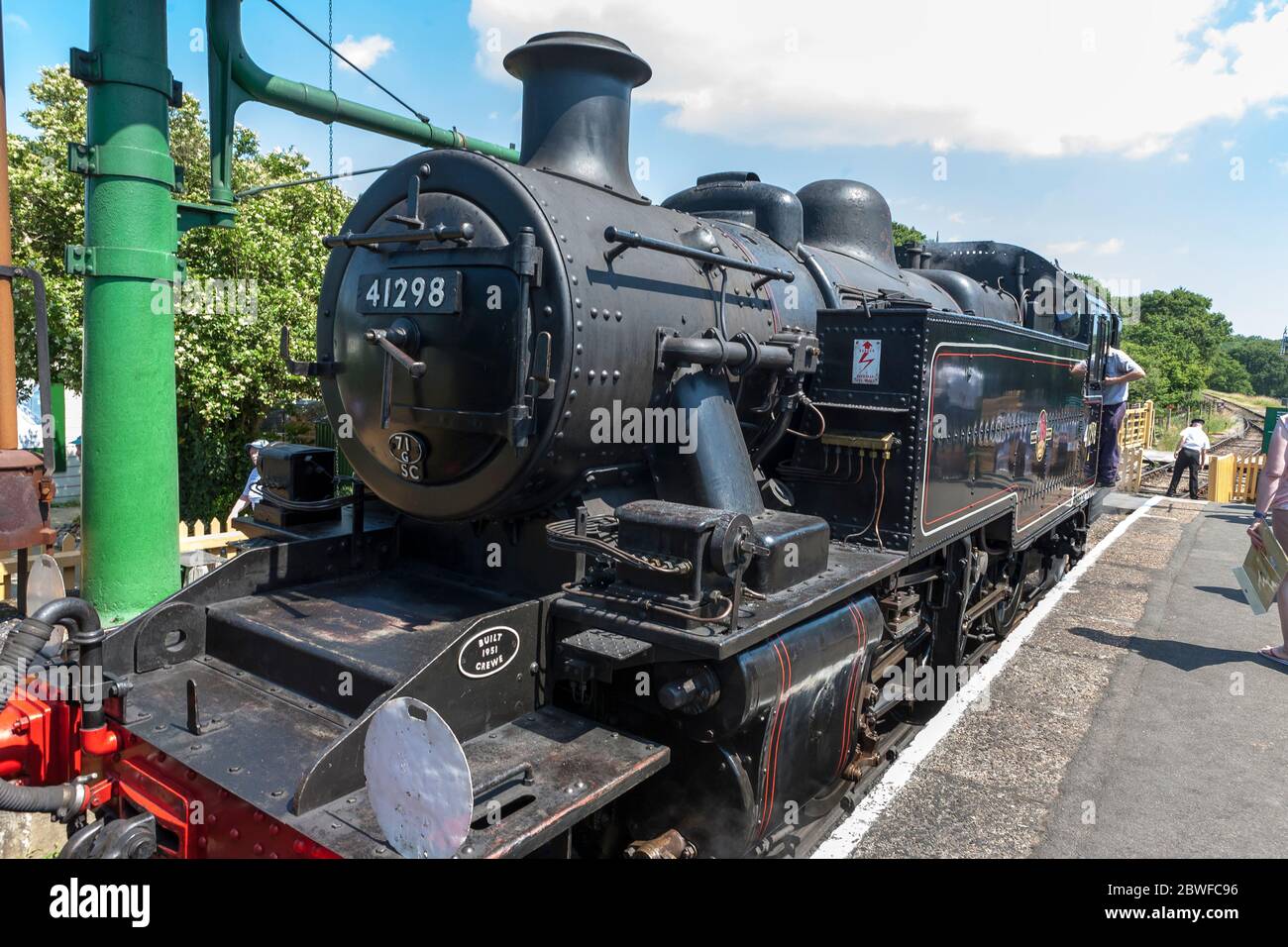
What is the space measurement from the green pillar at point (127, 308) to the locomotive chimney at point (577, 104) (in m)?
3.34

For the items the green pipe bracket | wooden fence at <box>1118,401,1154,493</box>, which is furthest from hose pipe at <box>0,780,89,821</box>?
wooden fence at <box>1118,401,1154,493</box>

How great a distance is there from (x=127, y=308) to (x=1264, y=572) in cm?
A: 820

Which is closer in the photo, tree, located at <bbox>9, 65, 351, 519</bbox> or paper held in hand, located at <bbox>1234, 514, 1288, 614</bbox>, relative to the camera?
paper held in hand, located at <bbox>1234, 514, 1288, 614</bbox>

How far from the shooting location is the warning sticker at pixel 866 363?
4.27 meters

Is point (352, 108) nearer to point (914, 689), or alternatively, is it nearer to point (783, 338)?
point (783, 338)

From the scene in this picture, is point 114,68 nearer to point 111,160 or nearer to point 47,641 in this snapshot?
point 111,160

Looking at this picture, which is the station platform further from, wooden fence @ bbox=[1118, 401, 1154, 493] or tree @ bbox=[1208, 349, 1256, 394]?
tree @ bbox=[1208, 349, 1256, 394]

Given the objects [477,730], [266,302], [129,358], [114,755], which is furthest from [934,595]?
[266,302]

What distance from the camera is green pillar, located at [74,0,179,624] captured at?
226 inches

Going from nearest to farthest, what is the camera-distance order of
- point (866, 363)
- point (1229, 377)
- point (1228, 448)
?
1. point (866, 363)
2. point (1228, 448)
3. point (1229, 377)

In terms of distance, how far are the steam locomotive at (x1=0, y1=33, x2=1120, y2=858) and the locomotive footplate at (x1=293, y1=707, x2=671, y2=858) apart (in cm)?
1

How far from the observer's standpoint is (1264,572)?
6207mm

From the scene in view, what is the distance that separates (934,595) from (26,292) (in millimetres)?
11337

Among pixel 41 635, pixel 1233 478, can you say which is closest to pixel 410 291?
pixel 41 635
